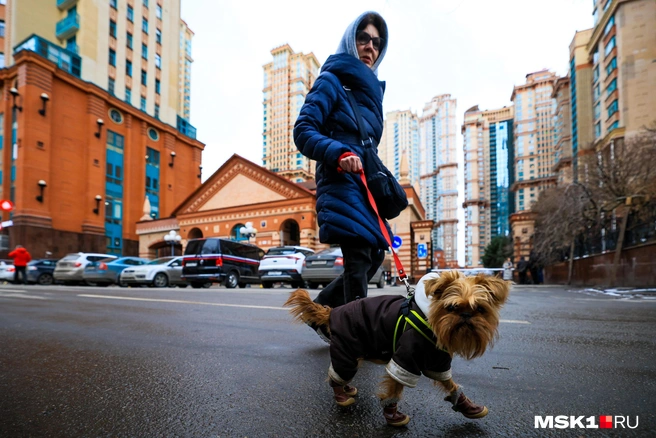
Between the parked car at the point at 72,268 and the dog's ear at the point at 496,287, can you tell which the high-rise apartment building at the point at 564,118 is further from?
the dog's ear at the point at 496,287

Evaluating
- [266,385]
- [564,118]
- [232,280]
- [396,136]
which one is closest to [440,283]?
[266,385]

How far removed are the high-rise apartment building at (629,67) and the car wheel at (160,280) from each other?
39.4 meters

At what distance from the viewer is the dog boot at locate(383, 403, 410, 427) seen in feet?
5.56

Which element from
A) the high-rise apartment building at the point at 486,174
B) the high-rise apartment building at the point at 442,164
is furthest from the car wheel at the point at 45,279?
the high-rise apartment building at the point at 442,164

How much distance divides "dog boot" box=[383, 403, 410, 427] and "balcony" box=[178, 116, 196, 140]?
50216mm

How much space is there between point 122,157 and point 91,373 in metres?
42.2

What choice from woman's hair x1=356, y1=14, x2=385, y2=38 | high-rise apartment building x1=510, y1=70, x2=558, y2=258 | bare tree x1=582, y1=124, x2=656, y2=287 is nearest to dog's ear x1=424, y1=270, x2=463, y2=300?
woman's hair x1=356, y1=14, x2=385, y2=38

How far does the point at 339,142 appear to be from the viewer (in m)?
2.59

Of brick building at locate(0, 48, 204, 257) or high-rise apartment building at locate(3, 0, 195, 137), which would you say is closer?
brick building at locate(0, 48, 204, 257)

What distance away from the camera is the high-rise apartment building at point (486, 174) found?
381ft

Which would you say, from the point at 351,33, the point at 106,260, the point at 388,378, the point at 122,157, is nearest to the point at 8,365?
the point at 388,378

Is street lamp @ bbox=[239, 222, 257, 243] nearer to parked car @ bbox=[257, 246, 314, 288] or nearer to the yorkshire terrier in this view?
parked car @ bbox=[257, 246, 314, 288]

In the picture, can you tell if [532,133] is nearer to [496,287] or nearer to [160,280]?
[160,280]

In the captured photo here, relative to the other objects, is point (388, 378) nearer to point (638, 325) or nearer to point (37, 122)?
point (638, 325)
